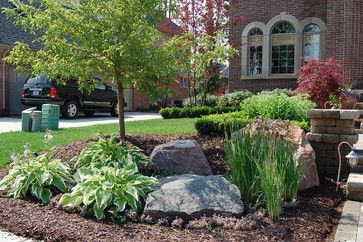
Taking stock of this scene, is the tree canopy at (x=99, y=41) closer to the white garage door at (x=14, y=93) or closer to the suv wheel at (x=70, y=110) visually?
the suv wheel at (x=70, y=110)

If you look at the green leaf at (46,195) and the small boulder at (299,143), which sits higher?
the small boulder at (299,143)

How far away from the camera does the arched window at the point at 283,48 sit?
16.5 m

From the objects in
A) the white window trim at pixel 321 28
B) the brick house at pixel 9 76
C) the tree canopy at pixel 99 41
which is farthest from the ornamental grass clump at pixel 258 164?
the brick house at pixel 9 76

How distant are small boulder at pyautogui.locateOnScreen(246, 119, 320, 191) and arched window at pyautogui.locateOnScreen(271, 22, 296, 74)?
10.8m

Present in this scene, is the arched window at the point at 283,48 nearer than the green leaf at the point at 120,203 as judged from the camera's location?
No

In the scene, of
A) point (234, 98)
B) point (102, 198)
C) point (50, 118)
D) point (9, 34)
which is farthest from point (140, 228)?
point (9, 34)

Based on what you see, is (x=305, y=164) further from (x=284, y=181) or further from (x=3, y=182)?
(x=3, y=182)

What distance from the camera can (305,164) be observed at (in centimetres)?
538

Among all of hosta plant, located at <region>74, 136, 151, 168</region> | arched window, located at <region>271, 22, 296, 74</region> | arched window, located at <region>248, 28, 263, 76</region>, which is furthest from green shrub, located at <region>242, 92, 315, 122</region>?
arched window, located at <region>248, 28, 263, 76</region>

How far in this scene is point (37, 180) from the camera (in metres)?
4.84

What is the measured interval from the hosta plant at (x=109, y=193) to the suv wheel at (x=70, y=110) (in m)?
12.6

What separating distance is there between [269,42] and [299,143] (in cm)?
1143

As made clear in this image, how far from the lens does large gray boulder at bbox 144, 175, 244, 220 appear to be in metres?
4.18

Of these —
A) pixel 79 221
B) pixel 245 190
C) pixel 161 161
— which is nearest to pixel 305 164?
pixel 245 190
